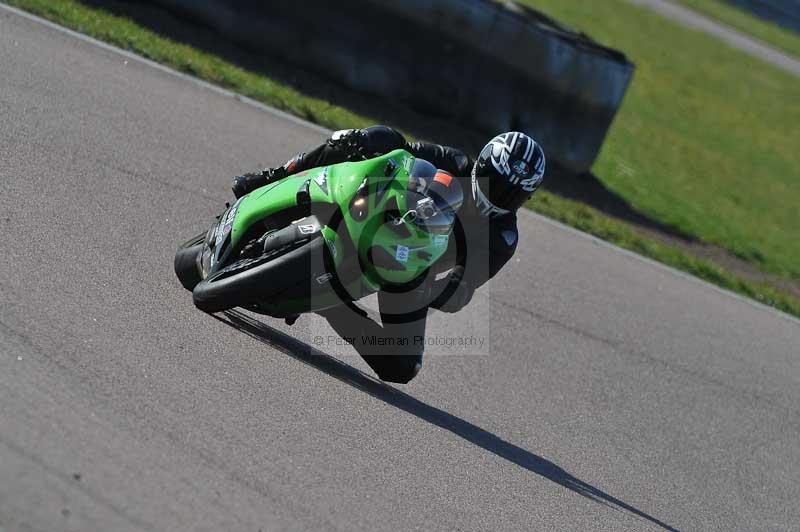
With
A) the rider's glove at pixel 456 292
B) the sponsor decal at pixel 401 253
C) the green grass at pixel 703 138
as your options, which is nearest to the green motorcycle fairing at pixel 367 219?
the sponsor decal at pixel 401 253

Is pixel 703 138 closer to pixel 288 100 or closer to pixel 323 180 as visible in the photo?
pixel 288 100

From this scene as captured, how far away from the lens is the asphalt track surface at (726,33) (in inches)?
1125

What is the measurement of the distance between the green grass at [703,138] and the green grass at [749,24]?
371cm

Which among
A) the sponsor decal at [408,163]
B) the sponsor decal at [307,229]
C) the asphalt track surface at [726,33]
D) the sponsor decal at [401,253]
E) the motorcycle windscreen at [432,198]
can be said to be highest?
the sponsor decal at [408,163]

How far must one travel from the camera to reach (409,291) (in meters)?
6.37

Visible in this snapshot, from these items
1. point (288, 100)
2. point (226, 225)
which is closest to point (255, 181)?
point (226, 225)

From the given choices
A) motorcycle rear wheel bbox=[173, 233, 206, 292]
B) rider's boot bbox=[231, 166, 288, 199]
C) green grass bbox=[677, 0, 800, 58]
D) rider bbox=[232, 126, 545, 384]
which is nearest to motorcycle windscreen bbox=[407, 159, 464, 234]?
rider bbox=[232, 126, 545, 384]

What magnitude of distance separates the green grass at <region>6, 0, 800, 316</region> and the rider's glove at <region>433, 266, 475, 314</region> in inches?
211

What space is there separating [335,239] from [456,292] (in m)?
0.82

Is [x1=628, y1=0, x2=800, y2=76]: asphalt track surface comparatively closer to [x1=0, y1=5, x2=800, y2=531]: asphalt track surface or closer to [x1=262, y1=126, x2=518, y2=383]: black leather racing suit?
[x1=0, y1=5, x2=800, y2=531]: asphalt track surface

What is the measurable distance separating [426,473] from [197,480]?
4.86ft

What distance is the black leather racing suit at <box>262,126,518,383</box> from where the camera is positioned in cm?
645

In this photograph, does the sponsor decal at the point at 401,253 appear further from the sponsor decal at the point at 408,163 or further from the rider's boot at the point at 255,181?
the rider's boot at the point at 255,181

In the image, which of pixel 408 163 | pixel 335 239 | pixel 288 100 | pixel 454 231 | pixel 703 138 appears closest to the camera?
pixel 335 239
